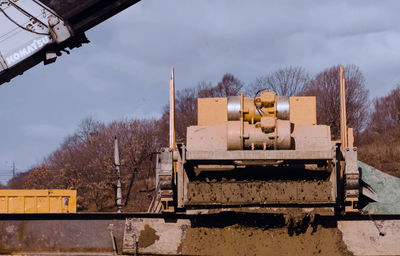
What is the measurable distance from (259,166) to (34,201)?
20.3ft

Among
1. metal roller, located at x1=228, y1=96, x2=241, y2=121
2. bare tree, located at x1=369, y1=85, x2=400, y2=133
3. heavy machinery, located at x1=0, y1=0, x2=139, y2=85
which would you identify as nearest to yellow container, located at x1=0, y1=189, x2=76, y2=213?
heavy machinery, located at x1=0, y1=0, x2=139, y2=85

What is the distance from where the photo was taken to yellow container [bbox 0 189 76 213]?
39.2 ft

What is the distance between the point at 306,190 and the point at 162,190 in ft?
5.77

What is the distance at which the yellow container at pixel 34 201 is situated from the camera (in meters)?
11.9

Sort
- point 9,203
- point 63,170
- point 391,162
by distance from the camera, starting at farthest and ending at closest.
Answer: point 63,170 < point 391,162 < point 9,203

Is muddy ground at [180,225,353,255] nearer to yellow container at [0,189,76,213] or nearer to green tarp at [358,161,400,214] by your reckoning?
yellow container at [0,189,76,213]

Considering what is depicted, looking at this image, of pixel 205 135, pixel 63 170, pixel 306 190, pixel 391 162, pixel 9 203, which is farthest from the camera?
pixel 63 170

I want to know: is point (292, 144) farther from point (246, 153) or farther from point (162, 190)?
point (162, 190)

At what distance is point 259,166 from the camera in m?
7.50

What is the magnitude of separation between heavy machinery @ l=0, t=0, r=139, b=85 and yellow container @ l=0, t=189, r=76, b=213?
3994 millimetres

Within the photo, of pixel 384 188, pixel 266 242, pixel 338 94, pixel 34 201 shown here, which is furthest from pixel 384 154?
pixel 266 242

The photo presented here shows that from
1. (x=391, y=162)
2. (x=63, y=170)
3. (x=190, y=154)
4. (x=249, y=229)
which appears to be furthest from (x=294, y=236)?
(x=63, y=170)

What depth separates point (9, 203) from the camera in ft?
39.3

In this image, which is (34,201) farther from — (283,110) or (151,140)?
(151,140)
